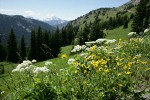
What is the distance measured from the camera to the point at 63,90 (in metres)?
7.26

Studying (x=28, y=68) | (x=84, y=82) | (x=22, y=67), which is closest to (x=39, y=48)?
(x=22, y=67)

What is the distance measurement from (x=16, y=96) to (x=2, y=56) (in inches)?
3940

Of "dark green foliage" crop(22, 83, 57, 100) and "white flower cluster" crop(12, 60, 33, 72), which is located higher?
"white flower cluster" crop(12, 60, 33, 72)

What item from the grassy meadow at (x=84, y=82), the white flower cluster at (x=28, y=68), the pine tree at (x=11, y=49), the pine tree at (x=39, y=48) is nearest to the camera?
the grassy meadow at (x=84, y=82)

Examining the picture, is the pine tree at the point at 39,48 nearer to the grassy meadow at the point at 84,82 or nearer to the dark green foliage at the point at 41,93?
the grassy meadow at the point at 84,82

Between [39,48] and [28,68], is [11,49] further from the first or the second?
[28,68]

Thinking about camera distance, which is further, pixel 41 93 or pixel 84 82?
pixel 84 82

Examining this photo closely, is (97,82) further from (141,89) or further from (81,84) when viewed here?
(141,89)

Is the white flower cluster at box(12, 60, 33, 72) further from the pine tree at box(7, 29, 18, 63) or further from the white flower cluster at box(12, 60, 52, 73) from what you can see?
the pine tree at box(7, 29, 18, 63)

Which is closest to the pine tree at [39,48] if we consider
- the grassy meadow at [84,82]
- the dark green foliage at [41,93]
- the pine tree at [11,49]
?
the pine tree at [11,49]

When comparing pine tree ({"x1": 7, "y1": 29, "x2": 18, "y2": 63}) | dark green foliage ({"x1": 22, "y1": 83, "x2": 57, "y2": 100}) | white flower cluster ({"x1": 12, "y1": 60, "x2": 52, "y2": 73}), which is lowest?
pine tree ({"x1": 7, "y1": 29, "x2": 18, "y2": 63})

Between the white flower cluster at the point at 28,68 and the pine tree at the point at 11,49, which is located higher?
the white flower cluster at the point at 28,68

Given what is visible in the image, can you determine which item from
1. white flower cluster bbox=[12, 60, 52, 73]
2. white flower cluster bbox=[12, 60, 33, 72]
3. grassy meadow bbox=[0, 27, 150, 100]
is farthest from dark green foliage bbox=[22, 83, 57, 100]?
white flower cluster bbox=[12, 60, 33, 72]

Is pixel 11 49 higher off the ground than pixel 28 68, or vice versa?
pixel 28 68
